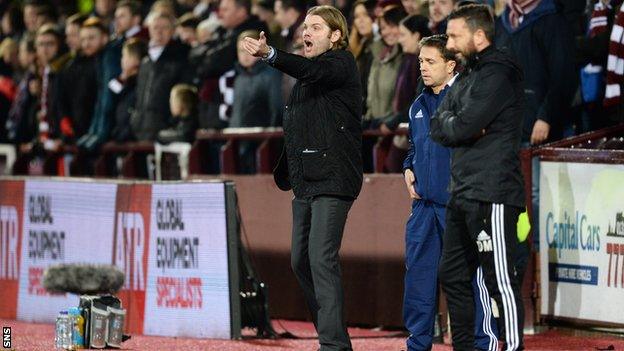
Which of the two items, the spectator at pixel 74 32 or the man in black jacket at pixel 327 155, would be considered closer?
the man in black jacket at pixel 327 155

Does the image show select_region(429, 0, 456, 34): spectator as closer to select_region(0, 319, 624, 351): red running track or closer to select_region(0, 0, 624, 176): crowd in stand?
select_region(0, 0, 624, 176): crowd in stand

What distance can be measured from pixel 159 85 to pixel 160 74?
0.38 ft

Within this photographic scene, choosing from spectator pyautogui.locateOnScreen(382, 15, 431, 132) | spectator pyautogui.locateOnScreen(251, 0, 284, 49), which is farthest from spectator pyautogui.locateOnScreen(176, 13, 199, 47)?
spectator pyautogui.locateOnScreen(382, 15, 431, 132)

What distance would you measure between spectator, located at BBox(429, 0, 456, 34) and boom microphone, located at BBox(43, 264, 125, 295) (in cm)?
330

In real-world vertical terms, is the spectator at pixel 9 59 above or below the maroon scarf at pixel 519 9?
above

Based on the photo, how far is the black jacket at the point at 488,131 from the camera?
793 cm

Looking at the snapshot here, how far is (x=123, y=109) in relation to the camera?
52.0 ft

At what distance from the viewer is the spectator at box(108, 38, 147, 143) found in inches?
623

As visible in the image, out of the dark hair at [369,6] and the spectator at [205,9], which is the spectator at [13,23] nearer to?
the spectator at [205,9]

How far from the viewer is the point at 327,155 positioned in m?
8.83

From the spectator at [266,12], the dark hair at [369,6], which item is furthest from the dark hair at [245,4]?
the dark hair at [369,6]

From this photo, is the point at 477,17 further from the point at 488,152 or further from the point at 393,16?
the point at 393,16

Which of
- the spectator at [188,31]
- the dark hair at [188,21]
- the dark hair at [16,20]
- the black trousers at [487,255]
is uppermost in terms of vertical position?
the dark hair at [16,20]

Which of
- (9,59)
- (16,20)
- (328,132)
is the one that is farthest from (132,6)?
(328,132)
